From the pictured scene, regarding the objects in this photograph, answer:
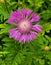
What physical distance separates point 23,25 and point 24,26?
0.04 feet

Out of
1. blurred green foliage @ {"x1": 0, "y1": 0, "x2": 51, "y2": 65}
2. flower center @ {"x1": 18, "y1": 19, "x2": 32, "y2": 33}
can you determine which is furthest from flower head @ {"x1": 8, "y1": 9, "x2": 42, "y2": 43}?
blurred green foliage @ {"x1": 0, "y1": 0, "x2": 51, "y2": 65}

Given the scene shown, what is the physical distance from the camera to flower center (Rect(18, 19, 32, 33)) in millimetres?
1771

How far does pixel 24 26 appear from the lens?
70.4 inches

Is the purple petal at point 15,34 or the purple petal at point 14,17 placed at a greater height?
the purple petal at point 14,17

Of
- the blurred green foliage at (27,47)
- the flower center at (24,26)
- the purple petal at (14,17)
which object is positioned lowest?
the blurred green foliage at (27,47)

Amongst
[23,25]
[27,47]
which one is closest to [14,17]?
[23,25]

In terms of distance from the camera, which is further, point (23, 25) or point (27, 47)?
point (27, 47)

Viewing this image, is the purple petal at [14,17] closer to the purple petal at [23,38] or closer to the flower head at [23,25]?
the flower head at [23,25]

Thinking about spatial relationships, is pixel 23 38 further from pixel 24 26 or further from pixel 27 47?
pixel 27 47

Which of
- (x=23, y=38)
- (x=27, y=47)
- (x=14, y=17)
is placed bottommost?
Result: (x=27, y=47)

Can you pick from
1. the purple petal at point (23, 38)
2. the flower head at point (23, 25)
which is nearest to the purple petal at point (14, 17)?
the flower head at point (23, 25)

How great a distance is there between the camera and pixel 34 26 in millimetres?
1772

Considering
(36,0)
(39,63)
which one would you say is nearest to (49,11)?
(36,0)

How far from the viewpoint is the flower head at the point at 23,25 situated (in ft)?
5.73
